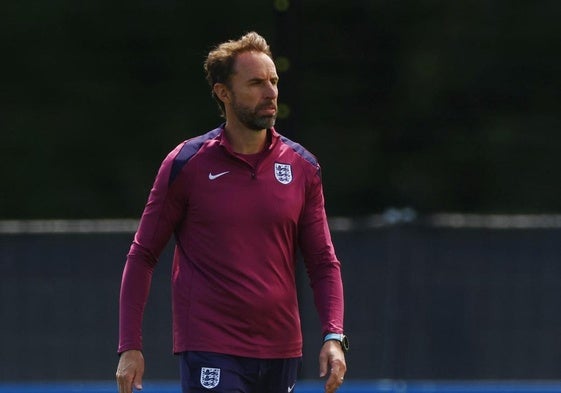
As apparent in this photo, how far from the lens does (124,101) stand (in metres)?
13.4

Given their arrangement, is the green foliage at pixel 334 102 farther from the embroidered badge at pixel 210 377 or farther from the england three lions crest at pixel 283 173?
the embroidered badge at pixel 210 377

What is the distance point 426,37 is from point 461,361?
5535 mm

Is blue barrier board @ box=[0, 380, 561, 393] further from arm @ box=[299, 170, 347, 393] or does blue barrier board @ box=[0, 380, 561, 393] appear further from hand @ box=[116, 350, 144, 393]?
hand @ box=[116, 350, 144, 393]

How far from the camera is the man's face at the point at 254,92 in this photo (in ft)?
15.7

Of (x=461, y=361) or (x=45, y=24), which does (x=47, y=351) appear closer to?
(x=461, y=361)

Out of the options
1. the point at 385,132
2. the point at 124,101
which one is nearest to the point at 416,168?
the point at 385,132

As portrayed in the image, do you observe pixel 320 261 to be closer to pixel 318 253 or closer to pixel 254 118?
pixel 318 253

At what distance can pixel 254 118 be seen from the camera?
15.7 ft

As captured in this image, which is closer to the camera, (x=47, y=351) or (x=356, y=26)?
(x=47, y=351)

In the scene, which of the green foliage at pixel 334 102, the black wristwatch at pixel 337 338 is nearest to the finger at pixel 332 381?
the black wristwatch at pixel 337 338

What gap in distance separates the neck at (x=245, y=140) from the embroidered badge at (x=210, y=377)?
2.43 feet

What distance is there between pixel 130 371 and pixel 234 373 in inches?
13.6

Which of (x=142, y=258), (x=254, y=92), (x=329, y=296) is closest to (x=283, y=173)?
(x=254, y=92)

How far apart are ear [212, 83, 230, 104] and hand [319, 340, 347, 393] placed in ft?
2.97
